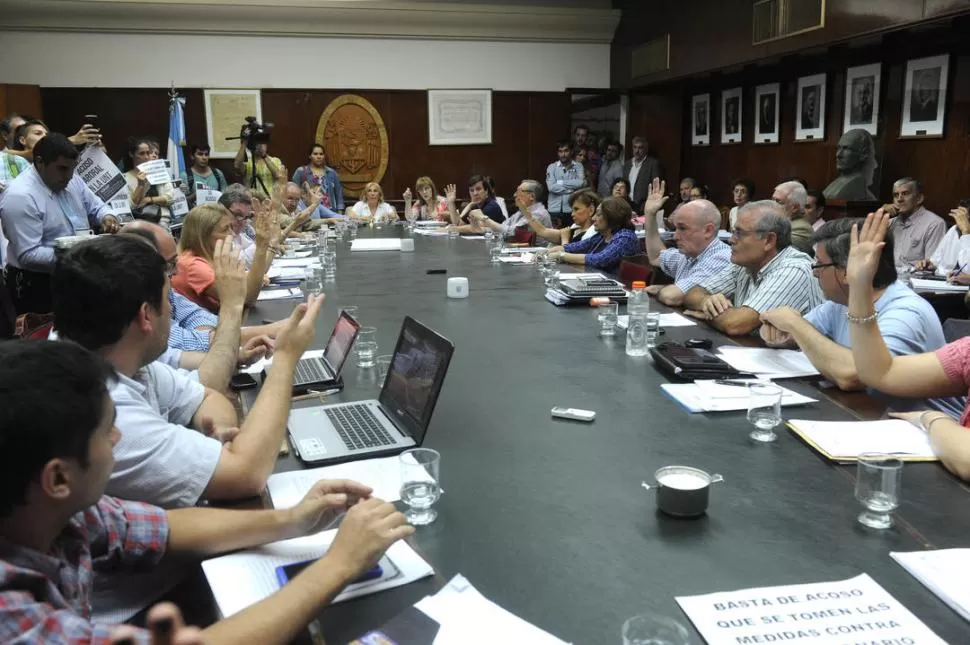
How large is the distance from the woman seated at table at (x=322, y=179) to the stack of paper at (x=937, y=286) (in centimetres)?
599

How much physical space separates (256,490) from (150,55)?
8.74 meters

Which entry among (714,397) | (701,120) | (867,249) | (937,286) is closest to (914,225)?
(937,286)

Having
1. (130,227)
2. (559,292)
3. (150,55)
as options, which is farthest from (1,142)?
(559,292)

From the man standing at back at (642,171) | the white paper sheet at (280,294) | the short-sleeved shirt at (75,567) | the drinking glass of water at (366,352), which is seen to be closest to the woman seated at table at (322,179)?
the man standing at back at (642,171)

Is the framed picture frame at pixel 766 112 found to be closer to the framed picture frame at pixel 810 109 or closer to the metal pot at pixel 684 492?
the framed picture frame at pixel 810 109

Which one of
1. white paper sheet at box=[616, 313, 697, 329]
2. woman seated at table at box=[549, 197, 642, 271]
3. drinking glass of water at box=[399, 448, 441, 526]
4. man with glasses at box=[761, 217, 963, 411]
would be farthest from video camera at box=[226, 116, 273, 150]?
drinking glass of water at box=[399, 448, 441, 526]

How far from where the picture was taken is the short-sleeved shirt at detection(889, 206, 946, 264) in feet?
17.4

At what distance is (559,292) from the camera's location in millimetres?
3254

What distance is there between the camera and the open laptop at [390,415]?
1.61 metres

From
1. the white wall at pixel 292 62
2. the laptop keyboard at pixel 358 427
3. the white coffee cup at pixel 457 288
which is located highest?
the white wall at pixel 292 62

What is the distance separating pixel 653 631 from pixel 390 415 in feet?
3.19

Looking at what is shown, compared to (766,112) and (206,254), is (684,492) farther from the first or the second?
(766,112)

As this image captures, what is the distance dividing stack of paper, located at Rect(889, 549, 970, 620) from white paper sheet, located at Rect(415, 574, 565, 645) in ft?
1.84

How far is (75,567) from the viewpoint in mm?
1035
